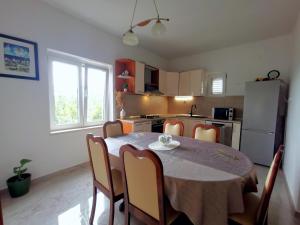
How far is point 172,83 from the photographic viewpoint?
467 cm

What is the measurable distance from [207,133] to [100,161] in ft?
4.91

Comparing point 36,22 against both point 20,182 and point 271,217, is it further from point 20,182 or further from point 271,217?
point 271,217

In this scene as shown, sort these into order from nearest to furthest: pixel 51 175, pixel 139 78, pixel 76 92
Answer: pixel 51 175 < pixel 76 92 < pixel 139 78

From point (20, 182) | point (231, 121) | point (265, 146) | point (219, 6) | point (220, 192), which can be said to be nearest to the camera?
point (220, 192)

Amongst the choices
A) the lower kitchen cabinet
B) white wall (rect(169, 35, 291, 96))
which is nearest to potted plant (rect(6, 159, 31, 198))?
the lower kitchen cabinet

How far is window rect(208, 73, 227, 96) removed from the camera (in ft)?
13.7

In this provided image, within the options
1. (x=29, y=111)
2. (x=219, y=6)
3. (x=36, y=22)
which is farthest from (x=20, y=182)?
(x=219, y=6)

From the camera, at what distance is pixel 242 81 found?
389cm

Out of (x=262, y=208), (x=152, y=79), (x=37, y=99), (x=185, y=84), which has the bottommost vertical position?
(x=262, y=208)

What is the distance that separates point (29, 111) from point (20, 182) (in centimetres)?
93

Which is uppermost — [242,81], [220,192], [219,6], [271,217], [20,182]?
[219,6]

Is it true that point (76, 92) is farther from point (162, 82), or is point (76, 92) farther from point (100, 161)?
point (162, 82)

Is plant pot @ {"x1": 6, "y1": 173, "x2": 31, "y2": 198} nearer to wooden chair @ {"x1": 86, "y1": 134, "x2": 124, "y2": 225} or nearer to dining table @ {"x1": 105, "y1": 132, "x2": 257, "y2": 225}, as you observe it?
wooden chair @ {"x1": 86, "y1": 134, "x2": 124, "y2": 225}

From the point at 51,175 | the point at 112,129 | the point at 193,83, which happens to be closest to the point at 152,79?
the point at 193,83
